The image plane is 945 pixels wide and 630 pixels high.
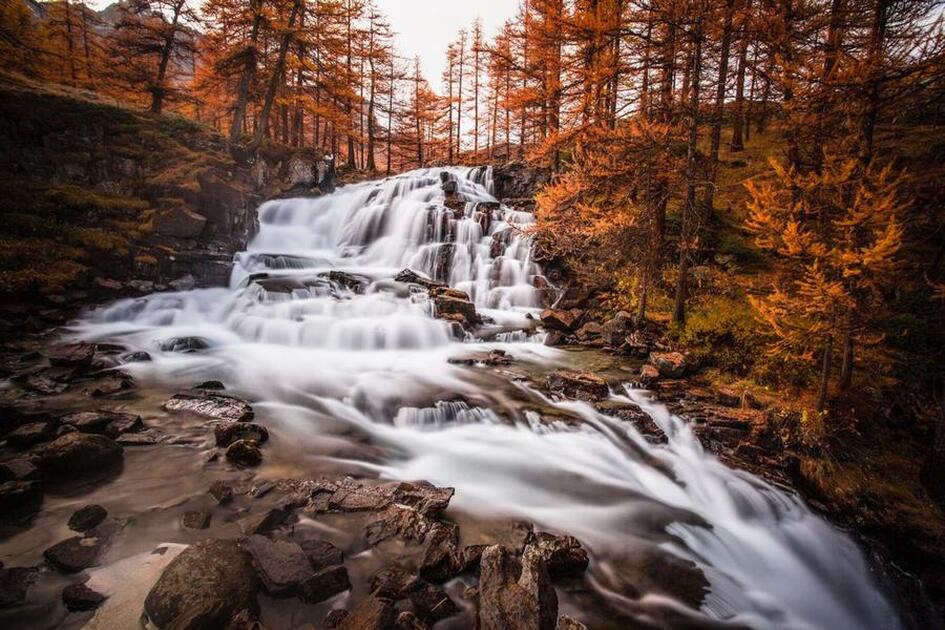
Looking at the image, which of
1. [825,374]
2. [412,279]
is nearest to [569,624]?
[825,374]

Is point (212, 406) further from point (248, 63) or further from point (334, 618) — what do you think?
point (248, 63)

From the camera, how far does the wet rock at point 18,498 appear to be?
11.2 ft

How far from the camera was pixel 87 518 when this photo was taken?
3.40 m

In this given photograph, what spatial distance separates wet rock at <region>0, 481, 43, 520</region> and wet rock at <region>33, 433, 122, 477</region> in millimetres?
347

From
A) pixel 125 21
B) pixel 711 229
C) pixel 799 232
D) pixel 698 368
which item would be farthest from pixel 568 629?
pixel 125 21

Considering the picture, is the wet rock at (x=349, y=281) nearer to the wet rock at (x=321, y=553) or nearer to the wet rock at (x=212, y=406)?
Result: the wet rock at (x=212, y=406)

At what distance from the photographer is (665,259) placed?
11234mm

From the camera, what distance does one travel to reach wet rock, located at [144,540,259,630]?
8.11ft

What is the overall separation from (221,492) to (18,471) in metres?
1.87

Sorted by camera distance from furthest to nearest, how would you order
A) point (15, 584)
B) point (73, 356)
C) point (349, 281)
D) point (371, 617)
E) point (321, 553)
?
point (349, 281) → point (73, 356) → point (321, 553) → point (15, 584) → point (371, 617)

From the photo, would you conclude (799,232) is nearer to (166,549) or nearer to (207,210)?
(166,549)

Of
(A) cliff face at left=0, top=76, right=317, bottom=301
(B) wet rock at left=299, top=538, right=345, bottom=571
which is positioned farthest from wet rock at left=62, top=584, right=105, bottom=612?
(A) cliff face at left=0, top=76, right=317, bottom=301

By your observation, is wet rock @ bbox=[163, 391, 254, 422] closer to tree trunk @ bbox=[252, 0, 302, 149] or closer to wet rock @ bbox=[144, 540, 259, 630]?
wet rock @ bbox=[144, 540, 259, 630]

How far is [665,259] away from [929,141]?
7034mm
